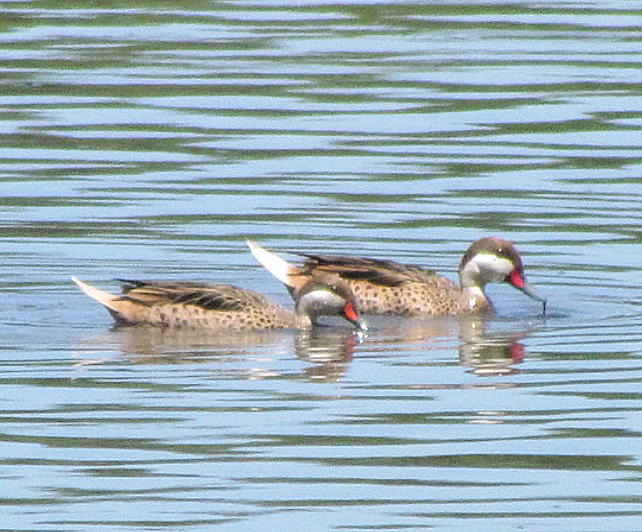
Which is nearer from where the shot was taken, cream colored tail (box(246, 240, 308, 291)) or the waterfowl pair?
the waterfowl pair

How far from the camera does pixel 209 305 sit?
1453 cm

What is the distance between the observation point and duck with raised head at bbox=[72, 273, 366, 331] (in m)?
14.5

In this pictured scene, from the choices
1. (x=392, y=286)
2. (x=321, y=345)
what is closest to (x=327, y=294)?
(x=321, y=345)

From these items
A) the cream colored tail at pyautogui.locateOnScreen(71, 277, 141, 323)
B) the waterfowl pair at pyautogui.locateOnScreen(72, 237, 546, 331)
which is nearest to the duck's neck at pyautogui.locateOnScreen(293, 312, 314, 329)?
the waterfowl pair at pyautogui.locateOnScreen(72, 237, 546, 331)

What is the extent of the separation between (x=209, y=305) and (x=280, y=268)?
3.01 feet

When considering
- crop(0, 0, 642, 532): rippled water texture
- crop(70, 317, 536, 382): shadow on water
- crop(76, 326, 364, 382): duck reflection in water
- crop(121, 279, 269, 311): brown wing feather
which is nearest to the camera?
crop(0, 0, 642, 532): rippled water texture

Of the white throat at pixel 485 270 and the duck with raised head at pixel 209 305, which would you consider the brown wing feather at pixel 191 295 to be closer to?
the duck with raised head at pixel 209 305

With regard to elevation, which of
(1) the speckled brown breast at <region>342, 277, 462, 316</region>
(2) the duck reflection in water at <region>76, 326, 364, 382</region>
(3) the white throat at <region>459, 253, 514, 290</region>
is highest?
(3) the white throat at <region>459, 253, 514, 290</region>

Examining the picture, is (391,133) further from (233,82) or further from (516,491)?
(516,491)

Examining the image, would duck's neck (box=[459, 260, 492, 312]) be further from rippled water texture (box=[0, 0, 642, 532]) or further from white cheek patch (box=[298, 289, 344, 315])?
white cheek patch (box=[298, 289, 344, 315])

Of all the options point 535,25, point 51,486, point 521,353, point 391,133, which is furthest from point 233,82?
point 51,486

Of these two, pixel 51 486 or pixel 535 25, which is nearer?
pixel 51 486

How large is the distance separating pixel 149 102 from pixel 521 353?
8429mm

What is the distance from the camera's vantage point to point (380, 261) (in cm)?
1537
